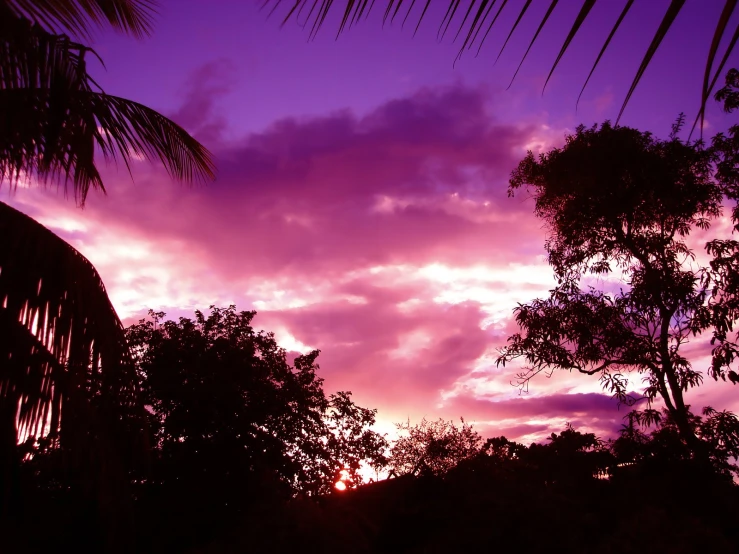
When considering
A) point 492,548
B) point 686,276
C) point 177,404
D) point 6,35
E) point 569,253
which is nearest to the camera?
point 6,35

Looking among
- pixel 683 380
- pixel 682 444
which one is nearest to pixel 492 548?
pixel 682 444

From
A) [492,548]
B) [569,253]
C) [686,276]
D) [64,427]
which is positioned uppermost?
[569,253]

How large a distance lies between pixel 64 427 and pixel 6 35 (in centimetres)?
252

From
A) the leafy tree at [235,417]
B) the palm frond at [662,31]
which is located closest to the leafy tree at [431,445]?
the leafy tree at [235,417]

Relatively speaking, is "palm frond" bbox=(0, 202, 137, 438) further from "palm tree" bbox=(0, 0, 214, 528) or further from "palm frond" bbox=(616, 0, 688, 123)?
"palm frond" bbox=(616, 0, 688, 123)

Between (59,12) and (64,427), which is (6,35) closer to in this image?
(59,12)

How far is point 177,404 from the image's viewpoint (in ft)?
56.5

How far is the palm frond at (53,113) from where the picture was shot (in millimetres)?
3582

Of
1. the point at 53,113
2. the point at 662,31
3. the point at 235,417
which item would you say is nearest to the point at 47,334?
the point at 53,113

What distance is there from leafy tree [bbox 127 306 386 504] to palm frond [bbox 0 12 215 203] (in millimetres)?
12942

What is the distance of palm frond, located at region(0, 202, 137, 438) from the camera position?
3.99m

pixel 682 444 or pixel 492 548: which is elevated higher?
pixel 682 444

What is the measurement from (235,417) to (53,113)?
14535mm

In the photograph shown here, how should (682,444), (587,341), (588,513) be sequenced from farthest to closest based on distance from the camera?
(587,341) < (682,444) < (588,513)
